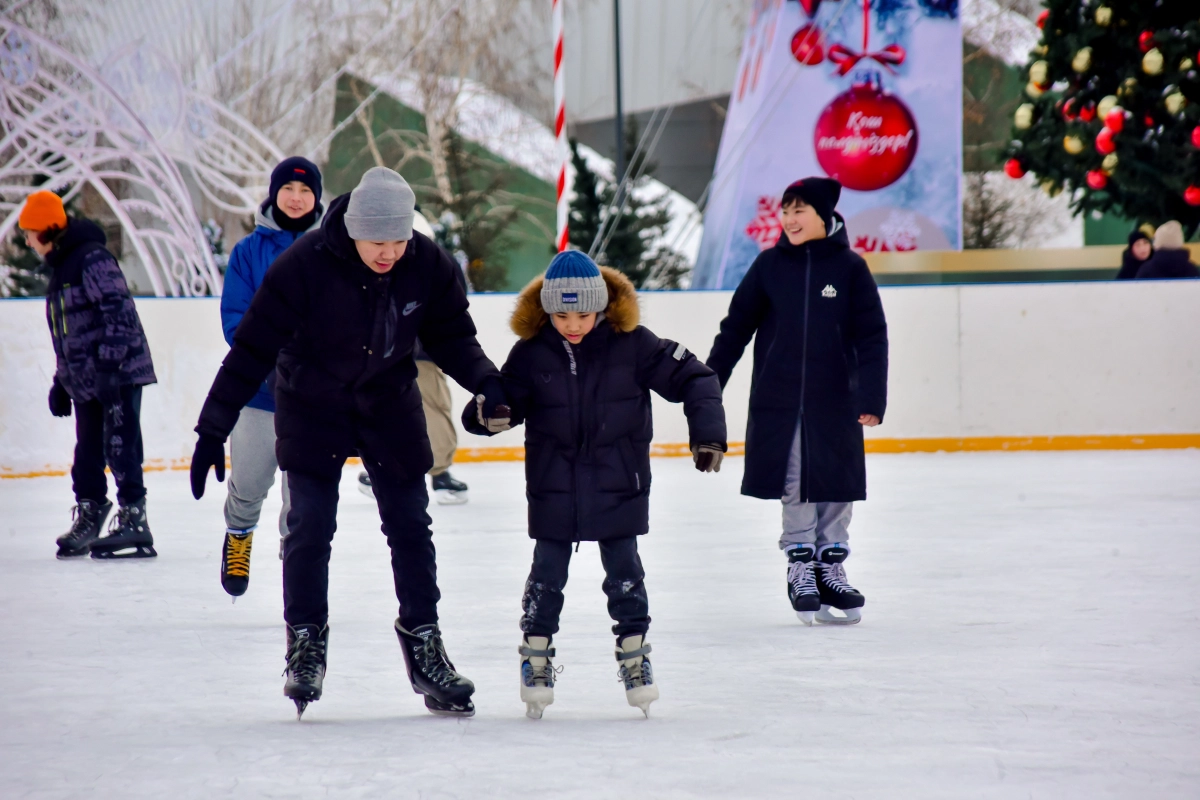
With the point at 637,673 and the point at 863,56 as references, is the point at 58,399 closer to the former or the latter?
the point at 637,673

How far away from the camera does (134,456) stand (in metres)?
5.28

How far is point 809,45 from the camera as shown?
11430 mm

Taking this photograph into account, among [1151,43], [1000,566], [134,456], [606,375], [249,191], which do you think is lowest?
[1000,566]

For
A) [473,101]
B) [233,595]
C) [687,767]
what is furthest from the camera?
[473,101]

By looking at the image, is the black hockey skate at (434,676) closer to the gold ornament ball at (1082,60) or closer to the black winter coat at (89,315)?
the black winter coat at (89,315)

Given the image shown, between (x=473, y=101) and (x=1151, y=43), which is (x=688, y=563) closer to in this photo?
(x=1151, y=43)

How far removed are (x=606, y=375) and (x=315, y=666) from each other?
0.78m

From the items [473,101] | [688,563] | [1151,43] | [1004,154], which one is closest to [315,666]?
[688,563]

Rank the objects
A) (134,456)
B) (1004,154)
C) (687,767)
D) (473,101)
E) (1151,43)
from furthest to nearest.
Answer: (473,101), (1004,154), (1151,43), (134,456), (687,767)

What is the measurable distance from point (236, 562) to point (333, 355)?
150 centimetres

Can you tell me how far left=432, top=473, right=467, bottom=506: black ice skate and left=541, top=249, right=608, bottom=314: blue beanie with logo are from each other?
→ 13.2ft

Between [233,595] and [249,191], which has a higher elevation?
[249,191]

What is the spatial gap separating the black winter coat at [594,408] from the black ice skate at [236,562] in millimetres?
1470

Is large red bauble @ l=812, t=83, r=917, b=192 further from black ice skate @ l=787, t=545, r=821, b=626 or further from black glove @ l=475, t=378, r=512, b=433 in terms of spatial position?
black glove @ l=475, t=378, r=512, b=433
